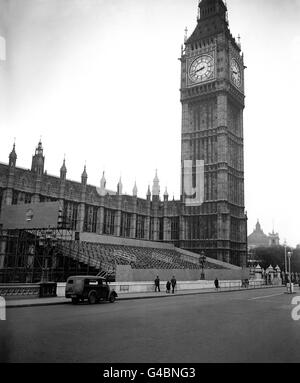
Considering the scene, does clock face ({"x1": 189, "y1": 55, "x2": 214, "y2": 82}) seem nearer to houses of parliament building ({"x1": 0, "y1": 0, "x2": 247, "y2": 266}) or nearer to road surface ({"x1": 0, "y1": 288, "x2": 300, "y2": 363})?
houses of parliament building ({"x1": 0, "y1": 0, "x2": 247, "y2": 266})

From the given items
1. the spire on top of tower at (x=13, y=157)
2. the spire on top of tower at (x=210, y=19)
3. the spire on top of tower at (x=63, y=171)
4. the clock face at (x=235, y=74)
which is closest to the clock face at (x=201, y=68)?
the clock face at (x=235, y=74)

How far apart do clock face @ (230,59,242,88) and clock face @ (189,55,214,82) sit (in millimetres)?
4320

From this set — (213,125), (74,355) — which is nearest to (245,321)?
(74,355)

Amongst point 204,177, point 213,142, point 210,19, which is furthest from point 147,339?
point 210,19

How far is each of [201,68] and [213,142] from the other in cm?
1513

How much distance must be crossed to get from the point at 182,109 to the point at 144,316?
6356cm

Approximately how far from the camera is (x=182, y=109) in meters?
76.4

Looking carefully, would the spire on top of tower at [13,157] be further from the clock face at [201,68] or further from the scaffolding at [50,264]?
the clock face at [201,68]

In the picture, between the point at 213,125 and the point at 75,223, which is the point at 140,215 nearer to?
the point at 75,223

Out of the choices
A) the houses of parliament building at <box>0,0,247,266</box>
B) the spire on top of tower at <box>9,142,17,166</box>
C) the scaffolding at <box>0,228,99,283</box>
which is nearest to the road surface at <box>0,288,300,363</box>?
the scaffolding at <box>0,228,99,283</box>

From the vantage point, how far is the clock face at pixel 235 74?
75.2m

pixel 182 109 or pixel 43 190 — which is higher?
pixel 182 109

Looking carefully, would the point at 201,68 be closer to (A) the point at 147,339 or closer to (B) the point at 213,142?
(B) the point at 213,142

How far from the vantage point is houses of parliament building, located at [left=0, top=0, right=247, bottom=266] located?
219 feet
